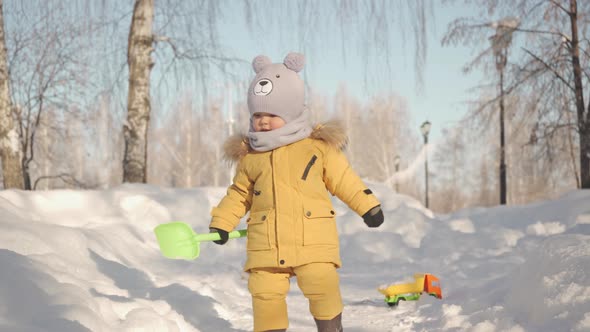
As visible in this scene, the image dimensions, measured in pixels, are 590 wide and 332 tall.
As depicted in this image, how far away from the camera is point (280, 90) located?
284 cm

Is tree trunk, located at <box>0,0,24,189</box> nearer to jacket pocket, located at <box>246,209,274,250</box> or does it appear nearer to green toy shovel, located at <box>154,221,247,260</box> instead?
green toy shovel, located at <box>154,221,247,260</box>

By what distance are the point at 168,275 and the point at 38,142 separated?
8.53m

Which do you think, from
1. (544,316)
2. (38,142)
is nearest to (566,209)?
(544,316)

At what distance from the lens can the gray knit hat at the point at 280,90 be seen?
112 inches

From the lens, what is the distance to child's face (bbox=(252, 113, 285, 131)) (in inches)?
113

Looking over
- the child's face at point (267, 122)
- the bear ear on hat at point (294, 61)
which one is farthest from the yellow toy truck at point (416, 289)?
the bear ear on hat at point (294, 61)

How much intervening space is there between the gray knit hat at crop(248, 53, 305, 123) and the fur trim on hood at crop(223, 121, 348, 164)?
0.50ft

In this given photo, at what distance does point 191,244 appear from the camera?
9.38 feet

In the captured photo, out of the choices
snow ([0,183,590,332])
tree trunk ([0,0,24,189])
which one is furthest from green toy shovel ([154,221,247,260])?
tree trunk ([0,0,24,189])

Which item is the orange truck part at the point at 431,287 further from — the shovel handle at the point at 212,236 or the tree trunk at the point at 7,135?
the tree trunk at the point at 7,135

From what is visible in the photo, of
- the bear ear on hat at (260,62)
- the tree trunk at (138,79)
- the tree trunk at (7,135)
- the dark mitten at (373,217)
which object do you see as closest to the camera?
the dark mitten at (373,217)

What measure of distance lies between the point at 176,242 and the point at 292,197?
2.20 ft

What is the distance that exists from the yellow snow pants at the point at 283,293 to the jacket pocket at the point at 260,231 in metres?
0.13

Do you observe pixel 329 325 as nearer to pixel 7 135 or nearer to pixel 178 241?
pixel 178 241
